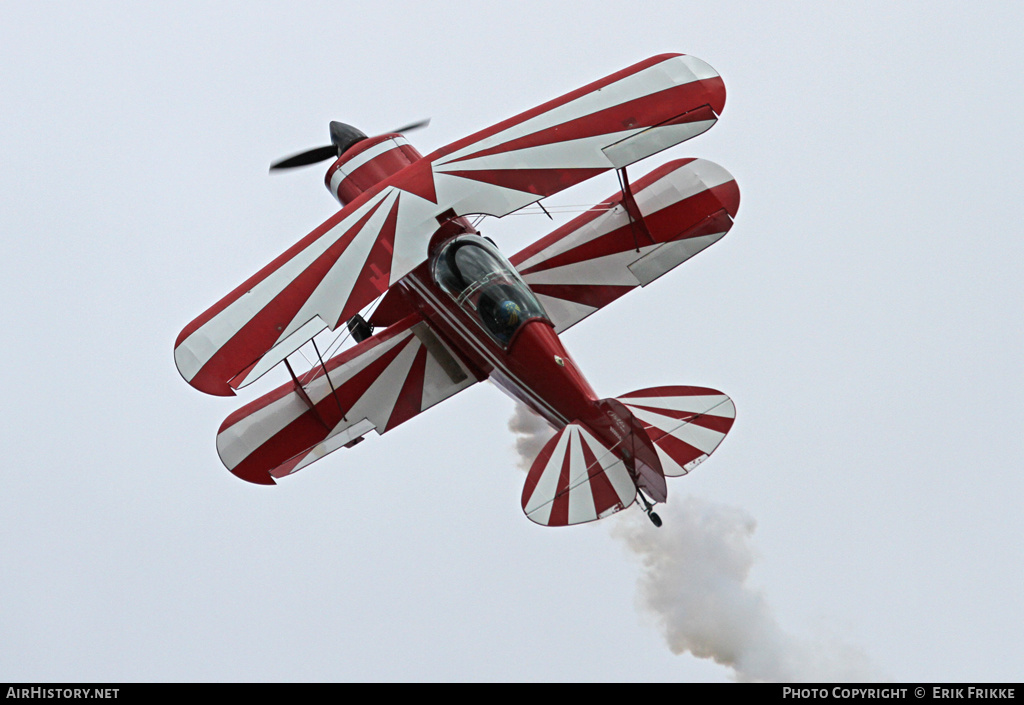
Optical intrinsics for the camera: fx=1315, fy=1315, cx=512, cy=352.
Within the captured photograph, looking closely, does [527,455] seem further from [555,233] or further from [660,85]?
[660,85]

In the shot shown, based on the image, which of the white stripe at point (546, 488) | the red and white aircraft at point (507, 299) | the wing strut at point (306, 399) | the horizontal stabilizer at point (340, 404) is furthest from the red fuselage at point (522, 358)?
the wing strut at point (306, 399)

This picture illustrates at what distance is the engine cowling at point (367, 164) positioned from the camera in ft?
44.4

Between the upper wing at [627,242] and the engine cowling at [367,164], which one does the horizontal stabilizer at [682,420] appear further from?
the engine cowling at [367,164]

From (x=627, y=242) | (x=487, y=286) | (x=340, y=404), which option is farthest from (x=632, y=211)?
(x=340, y=404)

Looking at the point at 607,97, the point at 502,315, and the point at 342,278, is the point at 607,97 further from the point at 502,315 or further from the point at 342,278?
the point at 342,278

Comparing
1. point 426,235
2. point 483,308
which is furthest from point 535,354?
point 426,235

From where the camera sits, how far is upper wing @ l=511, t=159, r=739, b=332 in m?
12.7

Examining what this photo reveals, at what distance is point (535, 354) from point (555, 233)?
231cm

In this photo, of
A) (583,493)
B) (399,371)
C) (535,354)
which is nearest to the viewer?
(583,493)

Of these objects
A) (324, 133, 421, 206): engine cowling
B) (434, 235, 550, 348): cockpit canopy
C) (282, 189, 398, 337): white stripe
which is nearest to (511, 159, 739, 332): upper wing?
(434, 235, 550, 348): cockpit canopy

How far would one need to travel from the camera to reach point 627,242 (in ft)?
42.5

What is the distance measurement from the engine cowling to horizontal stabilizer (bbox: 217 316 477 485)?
1.94 meters

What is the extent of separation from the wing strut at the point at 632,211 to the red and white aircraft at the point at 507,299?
0.06ft

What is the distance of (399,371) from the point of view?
40.2 feet
